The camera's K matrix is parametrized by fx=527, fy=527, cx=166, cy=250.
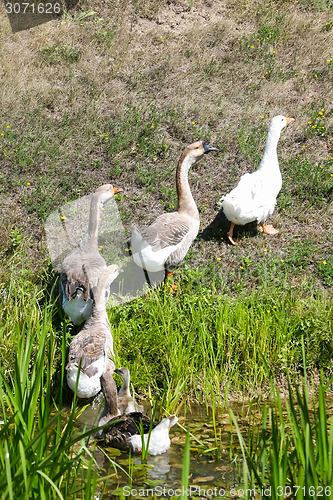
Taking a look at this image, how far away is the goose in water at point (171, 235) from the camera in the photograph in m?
6.79

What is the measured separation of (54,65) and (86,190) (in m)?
4.57

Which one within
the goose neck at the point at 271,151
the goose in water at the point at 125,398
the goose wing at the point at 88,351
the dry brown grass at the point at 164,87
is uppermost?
the dry brown grass at the point at 164,87

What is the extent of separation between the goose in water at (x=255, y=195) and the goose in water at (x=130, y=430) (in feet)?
11.9

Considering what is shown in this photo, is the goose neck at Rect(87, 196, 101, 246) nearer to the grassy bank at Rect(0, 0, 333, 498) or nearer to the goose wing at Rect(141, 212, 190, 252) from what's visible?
the goose wing at Rect(141, 212, 190, 252)

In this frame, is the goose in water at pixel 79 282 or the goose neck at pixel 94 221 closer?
the goose in water at pixel 79 282

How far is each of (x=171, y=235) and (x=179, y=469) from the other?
3.34m

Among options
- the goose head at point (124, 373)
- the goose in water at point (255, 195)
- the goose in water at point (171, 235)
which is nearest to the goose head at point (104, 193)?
the goose in water at point (171, 235)

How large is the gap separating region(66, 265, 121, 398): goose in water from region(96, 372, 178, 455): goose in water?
0.17 metres

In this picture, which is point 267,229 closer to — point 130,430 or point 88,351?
point 88,351

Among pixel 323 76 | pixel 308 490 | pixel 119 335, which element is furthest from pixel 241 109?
pixel 308 490

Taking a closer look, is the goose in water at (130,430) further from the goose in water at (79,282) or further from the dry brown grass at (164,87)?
the dry brown grass at (164,87)

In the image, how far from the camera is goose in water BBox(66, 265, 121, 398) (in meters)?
Result: 5.02

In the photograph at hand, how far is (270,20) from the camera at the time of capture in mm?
13602

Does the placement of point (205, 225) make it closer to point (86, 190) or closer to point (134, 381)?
point (86, 190)
